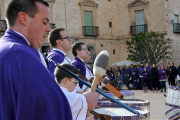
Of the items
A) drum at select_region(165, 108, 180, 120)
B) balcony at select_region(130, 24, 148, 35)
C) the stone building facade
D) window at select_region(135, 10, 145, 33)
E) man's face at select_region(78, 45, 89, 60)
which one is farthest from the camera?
window at select_region(135, 10, 145, 33)

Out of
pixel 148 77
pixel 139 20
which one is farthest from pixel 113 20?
pixel 148 77

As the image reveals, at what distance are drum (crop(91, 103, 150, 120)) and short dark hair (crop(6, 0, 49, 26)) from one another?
4.16 ft

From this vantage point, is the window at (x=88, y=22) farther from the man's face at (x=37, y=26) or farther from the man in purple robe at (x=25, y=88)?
the man in purple robe at (x=25, y=88)

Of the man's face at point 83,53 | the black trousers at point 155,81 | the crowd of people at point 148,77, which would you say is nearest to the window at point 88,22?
the crowd of people at point 148,77

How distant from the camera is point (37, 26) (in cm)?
152

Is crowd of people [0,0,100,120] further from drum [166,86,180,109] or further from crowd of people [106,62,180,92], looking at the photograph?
crowd of people [106,62,180,92]

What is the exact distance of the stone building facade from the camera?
2361 cm

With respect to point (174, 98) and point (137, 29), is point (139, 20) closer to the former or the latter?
point (137, 29)

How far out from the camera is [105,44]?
2588 cm

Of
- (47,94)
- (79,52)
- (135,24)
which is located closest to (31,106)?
(47,94)

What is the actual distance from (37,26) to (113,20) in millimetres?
25042

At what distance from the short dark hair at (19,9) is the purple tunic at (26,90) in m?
0.22

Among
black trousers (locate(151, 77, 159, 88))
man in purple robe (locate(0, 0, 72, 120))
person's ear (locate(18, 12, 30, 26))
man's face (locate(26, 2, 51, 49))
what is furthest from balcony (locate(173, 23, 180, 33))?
man in purple robe (locate(0, 0, 72, 120))

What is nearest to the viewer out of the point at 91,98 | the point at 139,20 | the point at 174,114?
the point at 91,98
